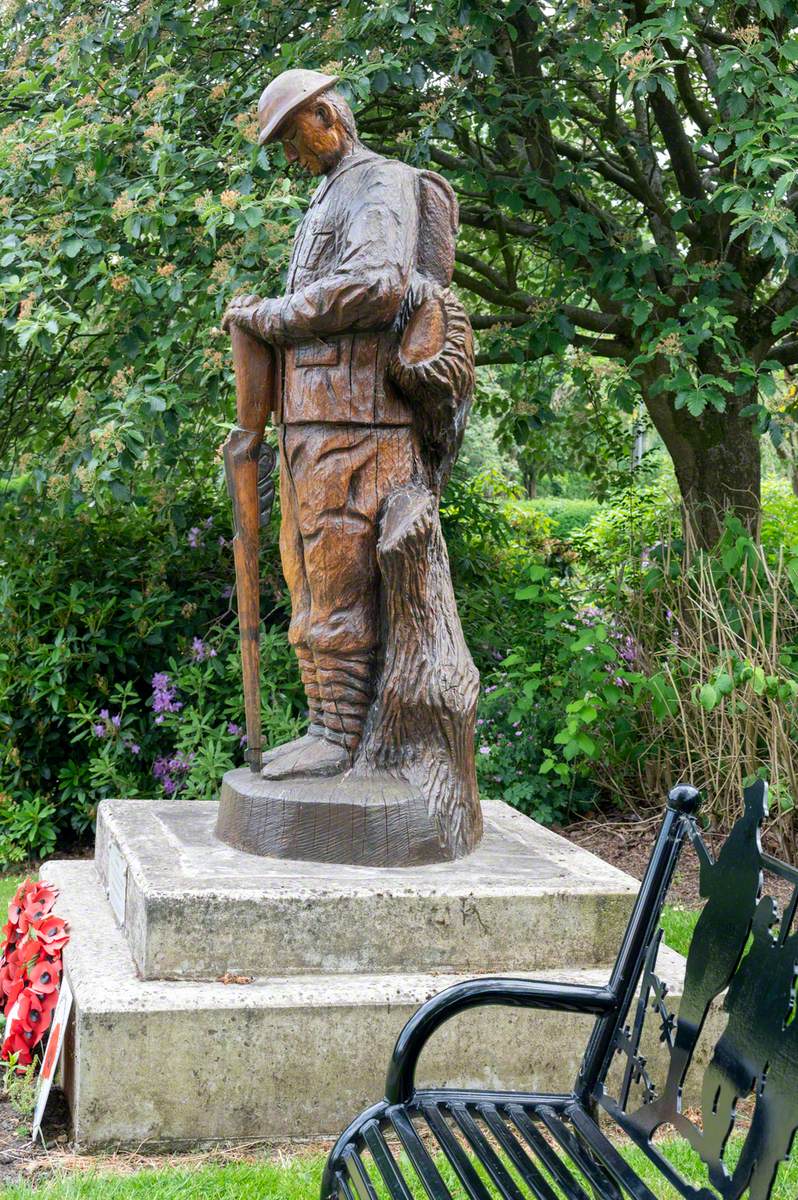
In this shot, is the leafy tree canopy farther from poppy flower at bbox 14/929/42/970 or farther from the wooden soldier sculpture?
poppy flower at bbox 14/929/42/970

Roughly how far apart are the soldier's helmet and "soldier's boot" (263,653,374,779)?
5.22ft

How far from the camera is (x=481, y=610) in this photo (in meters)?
7.46

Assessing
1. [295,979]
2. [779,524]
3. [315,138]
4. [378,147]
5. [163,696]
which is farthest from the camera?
[779,524]

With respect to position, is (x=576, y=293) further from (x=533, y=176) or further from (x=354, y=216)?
(x=354, y=216)

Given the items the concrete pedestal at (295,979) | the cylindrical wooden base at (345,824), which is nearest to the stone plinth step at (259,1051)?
the concrete pedestal at (295,979)

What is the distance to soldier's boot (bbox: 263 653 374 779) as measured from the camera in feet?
13.5

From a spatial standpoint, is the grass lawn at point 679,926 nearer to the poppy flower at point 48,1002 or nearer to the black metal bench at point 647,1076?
the poppy flower at point 48,1002

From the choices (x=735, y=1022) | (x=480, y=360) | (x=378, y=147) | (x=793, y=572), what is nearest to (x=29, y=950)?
(x=735, y=1022)

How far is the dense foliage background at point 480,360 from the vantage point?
544cm

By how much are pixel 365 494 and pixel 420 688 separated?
1.99 ft

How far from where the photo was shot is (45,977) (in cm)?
374

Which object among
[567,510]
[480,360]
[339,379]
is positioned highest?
[480,360]

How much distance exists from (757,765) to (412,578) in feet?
9.34

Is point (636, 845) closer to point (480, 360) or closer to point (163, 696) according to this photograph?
point (163, 696)
